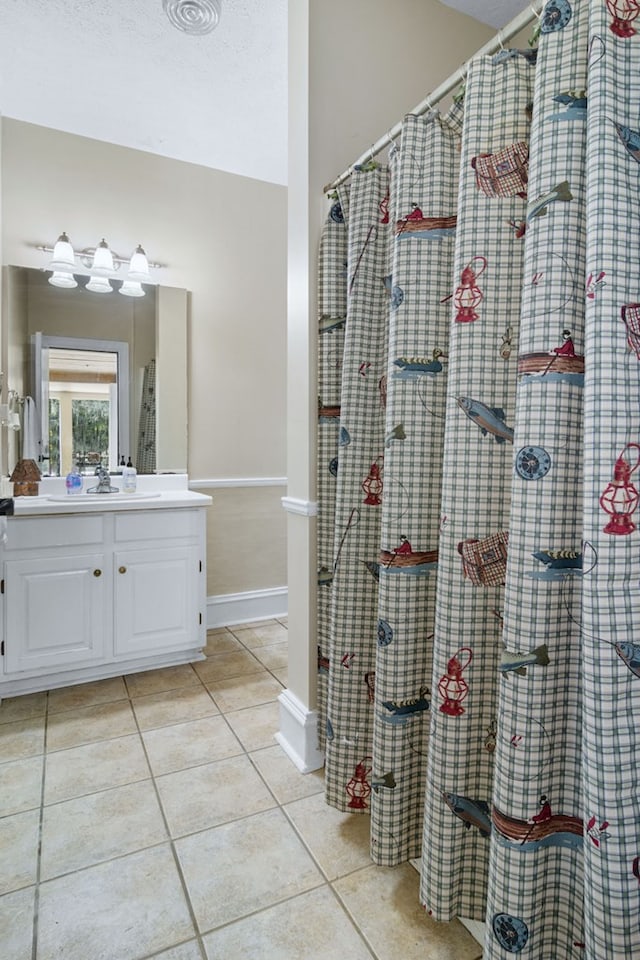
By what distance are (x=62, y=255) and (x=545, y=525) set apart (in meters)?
2.63

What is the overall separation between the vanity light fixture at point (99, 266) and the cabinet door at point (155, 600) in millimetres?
1385

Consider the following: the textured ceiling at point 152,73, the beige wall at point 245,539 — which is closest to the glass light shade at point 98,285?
the textured ceiling at point 152,73

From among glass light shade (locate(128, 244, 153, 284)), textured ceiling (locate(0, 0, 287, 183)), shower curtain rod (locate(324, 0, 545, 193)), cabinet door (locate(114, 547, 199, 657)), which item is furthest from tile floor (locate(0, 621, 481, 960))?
textured ceiling (locate(0, 0, 287, 183))

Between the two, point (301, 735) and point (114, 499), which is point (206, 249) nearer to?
point (114, 499)

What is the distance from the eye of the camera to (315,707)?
177 cm

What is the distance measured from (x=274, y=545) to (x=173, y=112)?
7.60 feet

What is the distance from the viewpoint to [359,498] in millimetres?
1509

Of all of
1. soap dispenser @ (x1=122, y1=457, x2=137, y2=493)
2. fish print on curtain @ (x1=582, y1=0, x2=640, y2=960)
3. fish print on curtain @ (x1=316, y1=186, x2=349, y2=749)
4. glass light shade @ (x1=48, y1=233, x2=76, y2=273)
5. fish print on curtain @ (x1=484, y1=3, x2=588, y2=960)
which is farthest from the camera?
soap dispenser @ (x1=122, y1=457, x2=137, y2=493)

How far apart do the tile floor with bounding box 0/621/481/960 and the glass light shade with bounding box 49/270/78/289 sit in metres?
1.97

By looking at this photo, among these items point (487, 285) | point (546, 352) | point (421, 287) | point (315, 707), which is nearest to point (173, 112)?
point (421, 287)

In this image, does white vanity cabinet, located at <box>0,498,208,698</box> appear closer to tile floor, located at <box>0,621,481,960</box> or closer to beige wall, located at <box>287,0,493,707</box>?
tile floor, located at <box>0,621,481,960</box>

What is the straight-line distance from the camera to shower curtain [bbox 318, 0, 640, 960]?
2.61 feet

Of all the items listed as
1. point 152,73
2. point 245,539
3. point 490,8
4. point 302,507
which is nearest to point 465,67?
point 302,507

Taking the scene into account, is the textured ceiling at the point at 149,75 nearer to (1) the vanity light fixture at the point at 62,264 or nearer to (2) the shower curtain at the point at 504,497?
(1) the vanity light fixture at the point at 62,264
